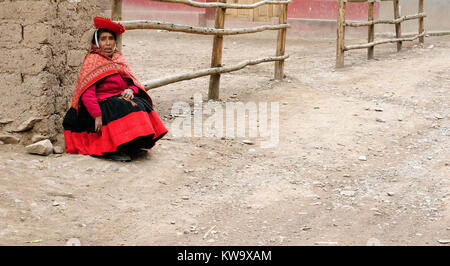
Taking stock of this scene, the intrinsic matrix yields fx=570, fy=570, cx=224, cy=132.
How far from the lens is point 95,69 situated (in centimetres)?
378

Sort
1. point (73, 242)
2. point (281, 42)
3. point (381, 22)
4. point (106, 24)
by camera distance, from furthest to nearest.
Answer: point (381, 22) < point (281, 42) < point (106, 24) < point (73, 242)

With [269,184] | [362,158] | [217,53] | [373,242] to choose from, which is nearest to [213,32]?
[217,53]

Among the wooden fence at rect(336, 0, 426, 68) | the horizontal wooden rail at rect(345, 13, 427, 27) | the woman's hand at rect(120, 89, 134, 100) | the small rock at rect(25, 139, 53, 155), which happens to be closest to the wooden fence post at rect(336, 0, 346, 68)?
the wooden fence at rect(336, 0, 426, 68)

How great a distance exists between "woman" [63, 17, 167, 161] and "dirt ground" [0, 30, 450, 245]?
0.13m

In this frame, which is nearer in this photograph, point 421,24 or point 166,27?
point 166,27

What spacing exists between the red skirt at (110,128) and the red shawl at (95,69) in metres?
0.12

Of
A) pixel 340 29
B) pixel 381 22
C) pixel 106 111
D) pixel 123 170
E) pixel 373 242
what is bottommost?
pixel 373 242

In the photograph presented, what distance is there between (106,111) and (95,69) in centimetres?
29

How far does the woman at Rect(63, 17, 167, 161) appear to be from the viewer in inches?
147

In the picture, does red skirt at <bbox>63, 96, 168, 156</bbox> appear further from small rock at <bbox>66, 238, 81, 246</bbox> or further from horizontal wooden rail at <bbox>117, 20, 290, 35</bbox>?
small rock at <bbox>66, 238, 81, 246</bbox>

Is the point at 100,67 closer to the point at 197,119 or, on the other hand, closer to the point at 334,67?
the point at 197,119

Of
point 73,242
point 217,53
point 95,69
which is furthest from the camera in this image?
point 217,53

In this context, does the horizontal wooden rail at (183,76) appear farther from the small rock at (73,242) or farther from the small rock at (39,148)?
the small rock at (73,242)

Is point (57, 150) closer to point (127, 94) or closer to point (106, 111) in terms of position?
point (106, 111)
